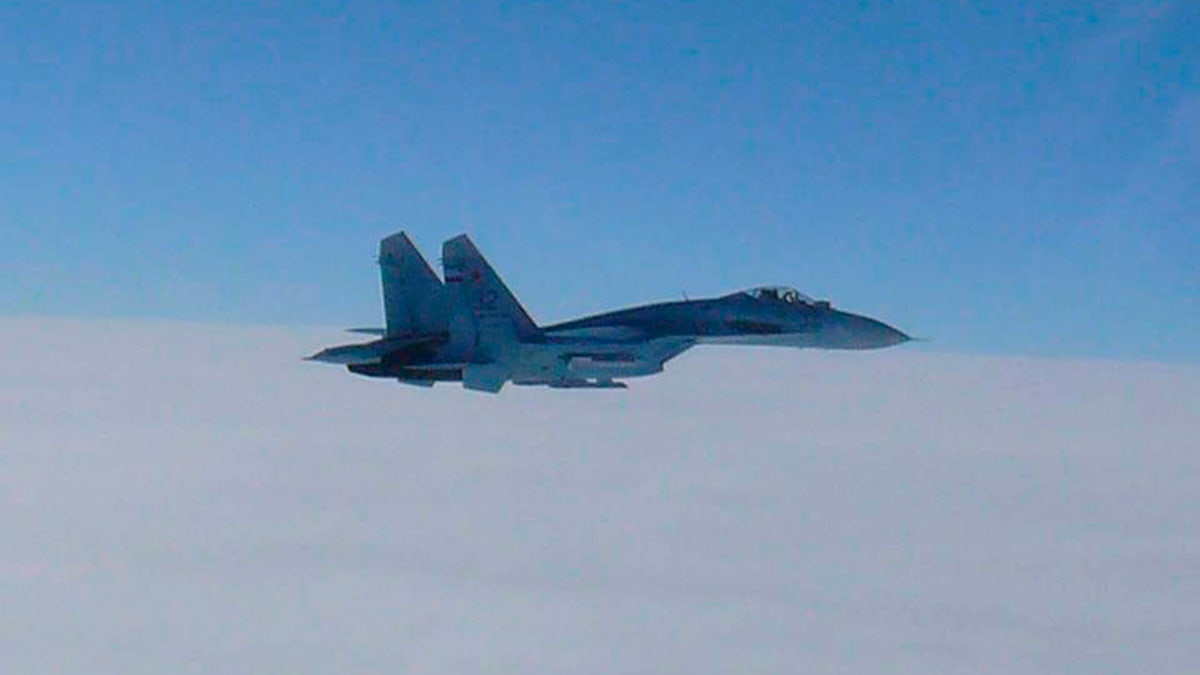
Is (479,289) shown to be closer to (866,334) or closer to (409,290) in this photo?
(409,290)

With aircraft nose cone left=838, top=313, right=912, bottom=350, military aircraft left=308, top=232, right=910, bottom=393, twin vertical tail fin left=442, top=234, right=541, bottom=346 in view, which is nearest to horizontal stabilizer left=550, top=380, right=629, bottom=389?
military aircraft left=308, top=232, right=910, bottom=393

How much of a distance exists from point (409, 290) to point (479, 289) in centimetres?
278

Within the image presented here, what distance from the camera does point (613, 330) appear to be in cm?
3206

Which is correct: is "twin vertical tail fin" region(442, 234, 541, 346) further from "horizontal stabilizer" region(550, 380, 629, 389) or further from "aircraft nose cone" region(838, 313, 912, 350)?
"aircraft nose cone" region(838, 313, 912, 350)

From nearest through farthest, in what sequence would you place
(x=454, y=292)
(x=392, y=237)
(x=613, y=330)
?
(x=454, y=292) → (x=392, y=237) → (x=613, y=330)

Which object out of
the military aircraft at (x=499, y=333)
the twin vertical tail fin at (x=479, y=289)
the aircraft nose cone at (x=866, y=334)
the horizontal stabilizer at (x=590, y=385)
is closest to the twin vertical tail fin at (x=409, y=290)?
the military aircraft at (x=499, y=333)

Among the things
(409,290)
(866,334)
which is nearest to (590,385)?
(409,290)

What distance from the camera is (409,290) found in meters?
29.6

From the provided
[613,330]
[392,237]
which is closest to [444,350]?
[392,237]

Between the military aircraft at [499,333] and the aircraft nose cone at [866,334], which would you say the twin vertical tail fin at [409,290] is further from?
the aircraft nose cone at [866,334]

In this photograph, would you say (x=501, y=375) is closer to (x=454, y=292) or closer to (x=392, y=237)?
(x=454, y=292)

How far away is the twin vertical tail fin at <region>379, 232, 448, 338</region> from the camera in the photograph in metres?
29.5

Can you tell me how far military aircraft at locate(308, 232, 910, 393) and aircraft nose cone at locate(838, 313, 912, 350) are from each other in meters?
1.62

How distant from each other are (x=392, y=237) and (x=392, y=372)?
13.6 ft
